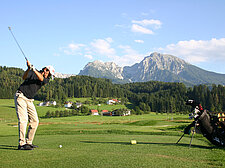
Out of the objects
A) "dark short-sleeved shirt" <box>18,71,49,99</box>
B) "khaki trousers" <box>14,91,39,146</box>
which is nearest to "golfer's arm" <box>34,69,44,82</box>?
"dark short-sleeved shirt" <box>18,71,49,99</box>

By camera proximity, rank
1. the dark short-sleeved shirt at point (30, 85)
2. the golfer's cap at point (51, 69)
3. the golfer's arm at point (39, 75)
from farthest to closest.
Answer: the golfer's cap at point (51, 69) → the dark short-sleeved shirt at point (30, 85) → the golfer's arm at point (39, 75)

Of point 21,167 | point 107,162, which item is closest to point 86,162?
point 107,162

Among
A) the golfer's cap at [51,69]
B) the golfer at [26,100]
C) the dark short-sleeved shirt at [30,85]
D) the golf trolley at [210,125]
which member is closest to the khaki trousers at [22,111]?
the golfer at [26,100]

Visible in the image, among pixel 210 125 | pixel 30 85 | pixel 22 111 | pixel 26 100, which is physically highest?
pixel 30 85

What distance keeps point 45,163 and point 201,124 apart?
19.6ft

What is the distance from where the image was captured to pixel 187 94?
19500 cm

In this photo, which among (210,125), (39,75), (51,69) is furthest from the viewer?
(51,69)

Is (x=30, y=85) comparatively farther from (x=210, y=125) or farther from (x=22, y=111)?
(x=210, y=125)

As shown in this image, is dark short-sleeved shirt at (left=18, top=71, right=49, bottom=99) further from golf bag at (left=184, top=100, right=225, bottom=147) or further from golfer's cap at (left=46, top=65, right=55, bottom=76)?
golf bag at (left=184, top=100, right=225, bottom=147)

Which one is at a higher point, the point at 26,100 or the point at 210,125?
the point at 26,100

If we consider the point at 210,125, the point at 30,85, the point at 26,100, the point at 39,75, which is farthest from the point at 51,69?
the point at 210,125

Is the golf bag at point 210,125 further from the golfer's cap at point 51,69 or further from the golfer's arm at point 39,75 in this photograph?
the golfer's arm at point 39,75

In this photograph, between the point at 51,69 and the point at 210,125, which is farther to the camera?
the point at 51,69

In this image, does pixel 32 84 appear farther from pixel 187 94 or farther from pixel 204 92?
pixel 187 94
